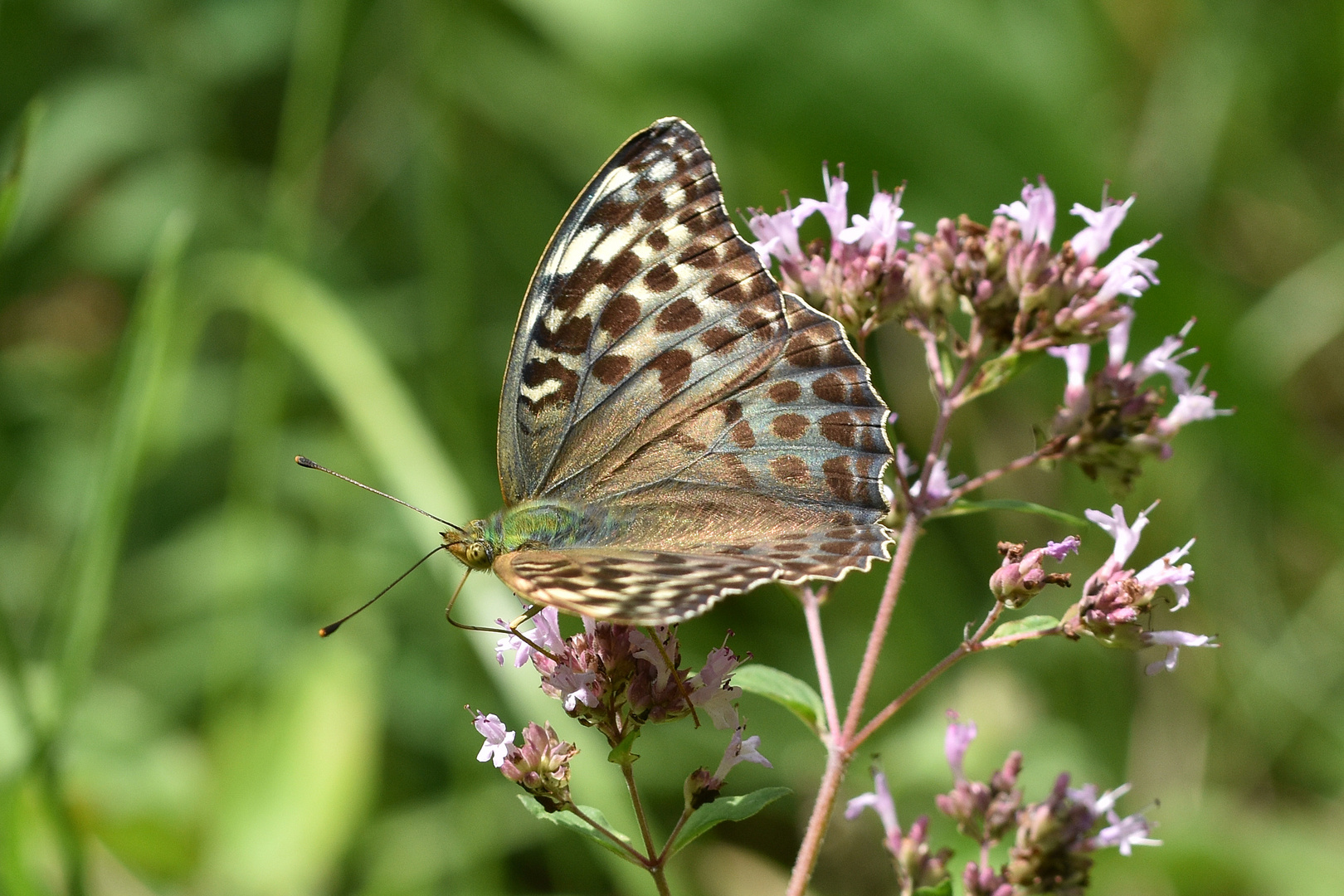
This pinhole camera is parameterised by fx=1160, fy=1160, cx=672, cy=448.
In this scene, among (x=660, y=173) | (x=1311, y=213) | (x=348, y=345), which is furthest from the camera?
(x=1311, y=213)

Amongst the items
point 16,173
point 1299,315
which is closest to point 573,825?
point 16,173

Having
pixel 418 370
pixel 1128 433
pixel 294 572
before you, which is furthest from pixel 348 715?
pixel 1128 433

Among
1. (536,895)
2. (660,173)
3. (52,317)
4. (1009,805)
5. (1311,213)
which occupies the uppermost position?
(1311,213)

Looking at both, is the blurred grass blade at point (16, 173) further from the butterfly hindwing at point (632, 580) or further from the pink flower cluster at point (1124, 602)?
the pink flower cluster at point (1124, 602)

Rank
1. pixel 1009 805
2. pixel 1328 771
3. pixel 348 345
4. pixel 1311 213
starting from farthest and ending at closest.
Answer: pixel 1311 213
pixel 1328 771
pixel 348 345
pixel 1009 805

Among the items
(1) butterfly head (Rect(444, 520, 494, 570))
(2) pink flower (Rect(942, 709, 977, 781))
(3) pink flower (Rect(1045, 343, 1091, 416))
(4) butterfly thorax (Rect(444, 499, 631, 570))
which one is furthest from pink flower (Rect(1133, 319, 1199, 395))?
(1) butterfly head (Rect(444, 520, 494, 570))

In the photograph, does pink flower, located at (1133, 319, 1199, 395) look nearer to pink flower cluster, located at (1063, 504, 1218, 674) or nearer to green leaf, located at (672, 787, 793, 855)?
pink flower cluster, located at (1063, 504, 1218, 674)

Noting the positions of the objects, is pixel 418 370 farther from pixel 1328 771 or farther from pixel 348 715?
pixel 1328 771

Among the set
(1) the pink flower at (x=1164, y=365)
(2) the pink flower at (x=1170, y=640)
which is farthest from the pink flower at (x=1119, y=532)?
(1) the pink flower at (x=1164, y=365)
